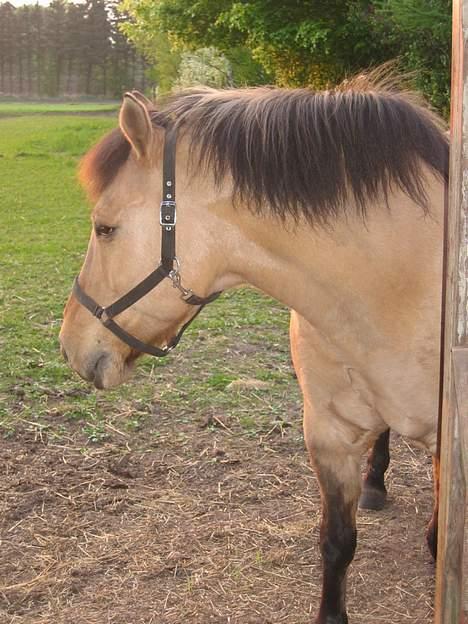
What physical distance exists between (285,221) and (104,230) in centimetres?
53

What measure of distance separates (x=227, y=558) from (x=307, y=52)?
1425cm

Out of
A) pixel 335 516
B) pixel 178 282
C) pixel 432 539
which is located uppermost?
pixel 178 282

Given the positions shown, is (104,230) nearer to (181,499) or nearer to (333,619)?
(333,619)

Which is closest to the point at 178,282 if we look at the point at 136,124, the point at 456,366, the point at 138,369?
the point at 136,124

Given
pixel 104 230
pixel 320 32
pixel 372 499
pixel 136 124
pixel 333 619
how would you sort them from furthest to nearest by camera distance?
pixel 320 32
pixel 372 499
pixel 333 619
pixel 104 230
pixel 136 124

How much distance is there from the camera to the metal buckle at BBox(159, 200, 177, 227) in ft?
6.59

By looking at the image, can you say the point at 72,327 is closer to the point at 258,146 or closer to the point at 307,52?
the point at 258,146

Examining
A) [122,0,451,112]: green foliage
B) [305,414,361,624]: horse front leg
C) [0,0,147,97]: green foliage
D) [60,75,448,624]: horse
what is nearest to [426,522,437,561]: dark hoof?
[305,414,361,624]: horse front leg

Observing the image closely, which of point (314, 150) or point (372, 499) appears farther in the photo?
point (372, 499)

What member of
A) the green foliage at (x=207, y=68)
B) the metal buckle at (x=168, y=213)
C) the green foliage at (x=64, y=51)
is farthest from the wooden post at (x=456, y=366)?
the green foliage at (x=64, y=51)

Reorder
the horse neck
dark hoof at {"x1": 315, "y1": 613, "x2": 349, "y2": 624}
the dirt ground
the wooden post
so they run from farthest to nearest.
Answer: the dirt ground
dark hoof at {"x1": 315, "y1": 613, "x2": 349, "y2": 624}
the horse neck
the wooden post

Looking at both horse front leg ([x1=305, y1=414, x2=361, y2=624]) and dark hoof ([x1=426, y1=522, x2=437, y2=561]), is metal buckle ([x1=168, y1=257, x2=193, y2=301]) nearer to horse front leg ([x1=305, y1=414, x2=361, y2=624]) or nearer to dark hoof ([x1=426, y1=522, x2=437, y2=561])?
horse front leg ([x1=305, y1=414, x2=361, y2=624])

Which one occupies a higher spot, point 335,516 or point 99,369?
point 99,369

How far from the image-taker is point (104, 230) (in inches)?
83.4
